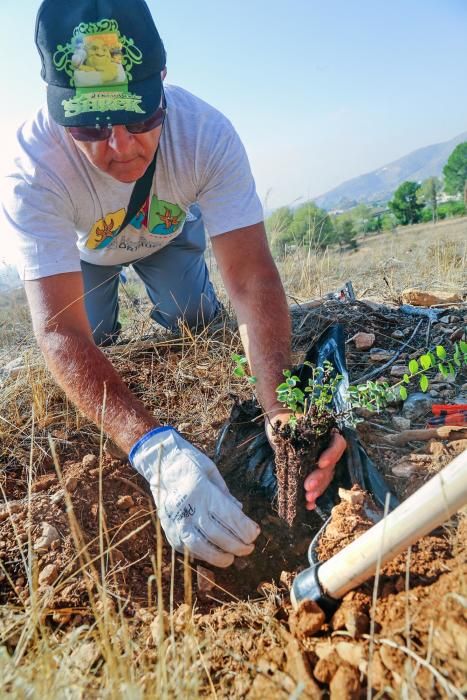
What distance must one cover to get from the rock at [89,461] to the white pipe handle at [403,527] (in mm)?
1058

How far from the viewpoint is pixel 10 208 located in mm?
1892

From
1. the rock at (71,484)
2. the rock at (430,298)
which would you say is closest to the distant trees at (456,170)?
the rock at (430,298)

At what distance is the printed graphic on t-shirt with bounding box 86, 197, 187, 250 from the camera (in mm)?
2311

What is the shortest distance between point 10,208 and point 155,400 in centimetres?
106

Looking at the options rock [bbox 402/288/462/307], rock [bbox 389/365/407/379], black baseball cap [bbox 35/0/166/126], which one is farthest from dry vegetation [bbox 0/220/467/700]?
rock [bbox 402/288/462/307]

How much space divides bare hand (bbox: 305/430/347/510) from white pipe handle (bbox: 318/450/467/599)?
40 centimetres

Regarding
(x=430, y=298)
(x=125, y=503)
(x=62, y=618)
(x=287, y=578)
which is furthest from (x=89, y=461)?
(x=430, y=298)

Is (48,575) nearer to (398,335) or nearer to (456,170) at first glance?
(398,335)

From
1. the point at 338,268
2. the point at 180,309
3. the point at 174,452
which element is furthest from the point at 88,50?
the point at 338,268

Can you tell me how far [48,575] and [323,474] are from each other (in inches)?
35.0

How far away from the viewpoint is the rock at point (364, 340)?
2.62 m

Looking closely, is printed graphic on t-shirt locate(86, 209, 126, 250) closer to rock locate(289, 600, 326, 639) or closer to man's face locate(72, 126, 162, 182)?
man's face locate(72, 126, 162, 182)

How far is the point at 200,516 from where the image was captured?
4.91 feet

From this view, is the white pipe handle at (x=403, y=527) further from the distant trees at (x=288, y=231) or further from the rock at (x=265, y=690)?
the distant trees at (x=288, y=231)
